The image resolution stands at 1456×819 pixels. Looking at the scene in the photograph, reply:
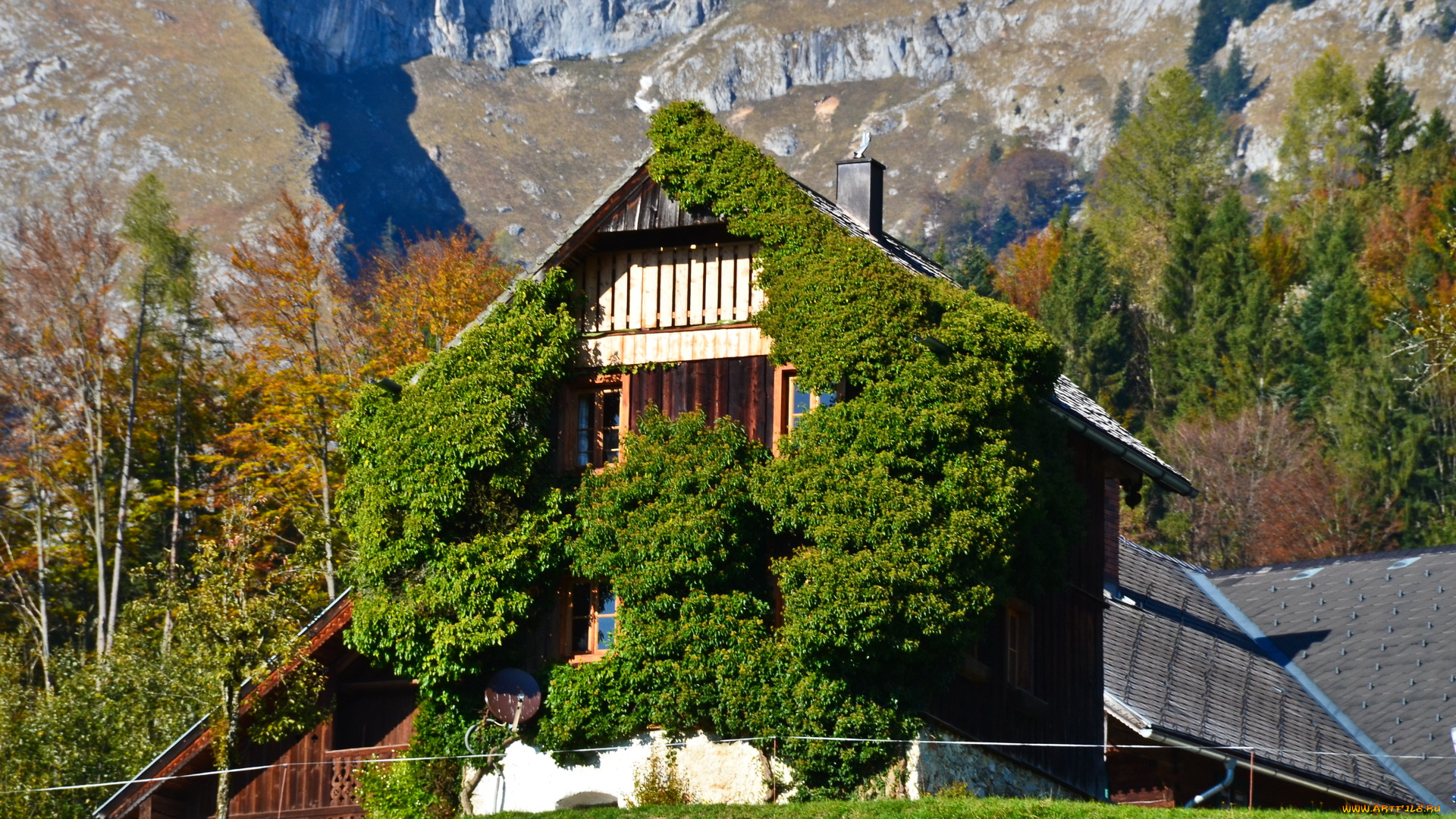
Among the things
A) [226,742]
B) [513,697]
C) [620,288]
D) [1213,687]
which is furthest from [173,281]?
[1213,687]

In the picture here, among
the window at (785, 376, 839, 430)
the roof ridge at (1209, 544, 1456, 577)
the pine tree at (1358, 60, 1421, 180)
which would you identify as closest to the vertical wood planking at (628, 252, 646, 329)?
the window at (785, 376, 839, 430)

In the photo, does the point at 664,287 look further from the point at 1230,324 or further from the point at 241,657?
the point at 1230,324

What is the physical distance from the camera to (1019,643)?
25844 millimetres

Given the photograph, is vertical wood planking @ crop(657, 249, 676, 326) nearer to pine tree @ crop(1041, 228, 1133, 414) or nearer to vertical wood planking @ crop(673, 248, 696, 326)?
vertical wood planking @ crop(673, 248, 696, 326)

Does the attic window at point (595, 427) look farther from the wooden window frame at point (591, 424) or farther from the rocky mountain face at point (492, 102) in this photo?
the rocky mountain face at point (492, 102)

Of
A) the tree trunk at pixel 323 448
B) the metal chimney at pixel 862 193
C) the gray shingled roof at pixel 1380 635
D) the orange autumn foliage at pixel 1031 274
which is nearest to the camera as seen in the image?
the metal chimney at pixel 862 193

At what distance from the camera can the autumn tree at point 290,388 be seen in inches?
1815

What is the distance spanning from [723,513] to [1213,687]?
11.1 metres

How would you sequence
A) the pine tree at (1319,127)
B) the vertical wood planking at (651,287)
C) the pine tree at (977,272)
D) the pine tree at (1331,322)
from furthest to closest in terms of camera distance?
the pine tree at (1319,127) < the pine tree at (977,272) < the pine tree at (1331,322) < the vertical wood planking at (651,287)

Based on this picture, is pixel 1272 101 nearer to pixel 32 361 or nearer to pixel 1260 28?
pixel 1260 28

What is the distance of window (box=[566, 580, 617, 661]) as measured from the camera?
2408 cm

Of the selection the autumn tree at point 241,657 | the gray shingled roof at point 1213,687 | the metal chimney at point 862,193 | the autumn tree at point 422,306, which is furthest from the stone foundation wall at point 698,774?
the autumn tree at point 422,306

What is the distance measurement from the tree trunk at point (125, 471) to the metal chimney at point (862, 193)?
22.7 meters

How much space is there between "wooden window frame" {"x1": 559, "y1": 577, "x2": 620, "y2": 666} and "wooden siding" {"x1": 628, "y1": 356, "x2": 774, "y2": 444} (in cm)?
212
